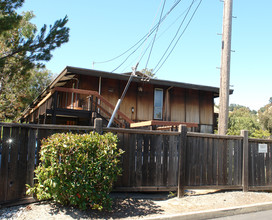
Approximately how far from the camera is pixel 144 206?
236 inches

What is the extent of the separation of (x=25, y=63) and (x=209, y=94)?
36.0 feet

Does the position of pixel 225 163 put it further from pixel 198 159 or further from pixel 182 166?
pixel 182 166

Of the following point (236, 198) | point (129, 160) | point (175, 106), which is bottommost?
point (236, 198)

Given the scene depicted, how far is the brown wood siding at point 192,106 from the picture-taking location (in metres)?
16.3

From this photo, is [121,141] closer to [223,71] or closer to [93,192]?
[93,192]

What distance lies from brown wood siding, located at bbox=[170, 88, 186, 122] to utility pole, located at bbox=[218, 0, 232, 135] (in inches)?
280

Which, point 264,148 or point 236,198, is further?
point 264,148

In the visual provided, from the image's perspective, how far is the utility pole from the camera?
859 cm

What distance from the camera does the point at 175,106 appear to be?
1596 cm

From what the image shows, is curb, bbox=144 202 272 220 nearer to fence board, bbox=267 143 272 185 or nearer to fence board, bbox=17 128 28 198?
fence board, bbox=267 143 272 185

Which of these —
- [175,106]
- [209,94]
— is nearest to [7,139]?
[175,106]

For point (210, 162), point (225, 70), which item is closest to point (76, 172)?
point (210, 162)

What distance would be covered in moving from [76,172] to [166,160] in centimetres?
269

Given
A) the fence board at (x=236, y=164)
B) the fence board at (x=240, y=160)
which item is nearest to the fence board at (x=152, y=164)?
the fence board at (x=236, y=164)
